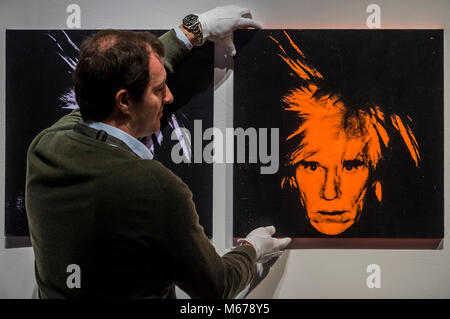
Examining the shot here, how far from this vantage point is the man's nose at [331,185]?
52.4 inches

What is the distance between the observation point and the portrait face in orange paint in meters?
1.33

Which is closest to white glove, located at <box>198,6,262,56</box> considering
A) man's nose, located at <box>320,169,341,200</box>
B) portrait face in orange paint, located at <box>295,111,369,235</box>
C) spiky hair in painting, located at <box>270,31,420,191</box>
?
spiky hair in painting, located at <box>270,31,420,191</box>

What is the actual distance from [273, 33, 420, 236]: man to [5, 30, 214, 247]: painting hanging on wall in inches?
12.4

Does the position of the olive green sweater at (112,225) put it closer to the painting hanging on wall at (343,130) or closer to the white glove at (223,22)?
the painting hanging on wall at (343,130)

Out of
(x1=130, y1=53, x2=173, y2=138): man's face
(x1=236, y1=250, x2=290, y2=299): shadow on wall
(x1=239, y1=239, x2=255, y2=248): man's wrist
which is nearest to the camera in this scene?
(x1=130, y1=53, x2=173, y2=138): man's face

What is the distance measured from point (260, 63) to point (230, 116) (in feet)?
0.70

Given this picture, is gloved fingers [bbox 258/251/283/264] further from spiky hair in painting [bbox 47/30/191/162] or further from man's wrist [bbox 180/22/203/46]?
man's wrist [bbox 180/22/203/46]

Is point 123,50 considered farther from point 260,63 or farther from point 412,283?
point 412,283

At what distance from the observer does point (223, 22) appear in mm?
1282

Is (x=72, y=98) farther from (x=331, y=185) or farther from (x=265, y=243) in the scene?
(x=331, y=185)

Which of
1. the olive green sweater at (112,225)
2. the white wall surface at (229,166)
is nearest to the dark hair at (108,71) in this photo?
the olive green sweater at (112,225)

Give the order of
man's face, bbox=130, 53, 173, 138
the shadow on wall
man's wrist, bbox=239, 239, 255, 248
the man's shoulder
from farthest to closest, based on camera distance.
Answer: the shadow on wall → man's wrist, bbox=239, 239, 255, 248 → man's face, bbox=130, 53, 173, 138 → the man's shoulder

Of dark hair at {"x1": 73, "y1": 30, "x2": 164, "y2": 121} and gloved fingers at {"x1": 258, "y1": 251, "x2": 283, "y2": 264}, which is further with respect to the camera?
gloved fingers at {"x1": 258, "y1": 251, "x2": 283, "y2": 264}

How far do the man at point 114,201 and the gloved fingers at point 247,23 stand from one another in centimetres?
38
